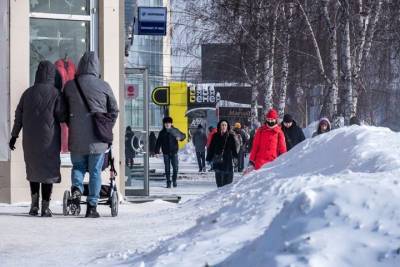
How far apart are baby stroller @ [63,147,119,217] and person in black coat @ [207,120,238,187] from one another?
6229 millimetres

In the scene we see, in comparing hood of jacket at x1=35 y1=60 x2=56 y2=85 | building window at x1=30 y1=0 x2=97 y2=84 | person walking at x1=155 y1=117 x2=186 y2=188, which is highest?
building window at x1=30 y1=0 x2=97 y2=84

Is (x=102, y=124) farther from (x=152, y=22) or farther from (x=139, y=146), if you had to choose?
(x=152, y=22)

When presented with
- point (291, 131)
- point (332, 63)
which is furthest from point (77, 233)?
point (332, 63)

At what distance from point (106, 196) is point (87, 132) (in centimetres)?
92

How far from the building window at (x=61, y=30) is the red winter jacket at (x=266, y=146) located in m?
2.83

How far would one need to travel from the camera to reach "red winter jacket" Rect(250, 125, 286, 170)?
14867 millimetres

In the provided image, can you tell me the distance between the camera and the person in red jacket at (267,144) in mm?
A: 14852

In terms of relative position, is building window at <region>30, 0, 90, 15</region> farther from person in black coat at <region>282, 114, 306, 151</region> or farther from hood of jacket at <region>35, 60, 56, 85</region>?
person in black coat at <region>282, 114, 306, 151</region>

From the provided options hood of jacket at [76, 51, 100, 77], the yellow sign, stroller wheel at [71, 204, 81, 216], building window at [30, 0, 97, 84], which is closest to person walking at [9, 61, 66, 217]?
stroller wheel at [71, 204, 81, 216]

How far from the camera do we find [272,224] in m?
5.18

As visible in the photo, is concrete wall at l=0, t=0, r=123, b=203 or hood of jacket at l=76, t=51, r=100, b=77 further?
concrete wall at l=0, t=0, r=123, b=203

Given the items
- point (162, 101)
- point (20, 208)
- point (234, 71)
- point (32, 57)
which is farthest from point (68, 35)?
point (234, 71)

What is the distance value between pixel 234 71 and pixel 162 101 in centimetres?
1869

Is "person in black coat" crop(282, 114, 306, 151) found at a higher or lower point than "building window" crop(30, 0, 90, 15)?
lower
